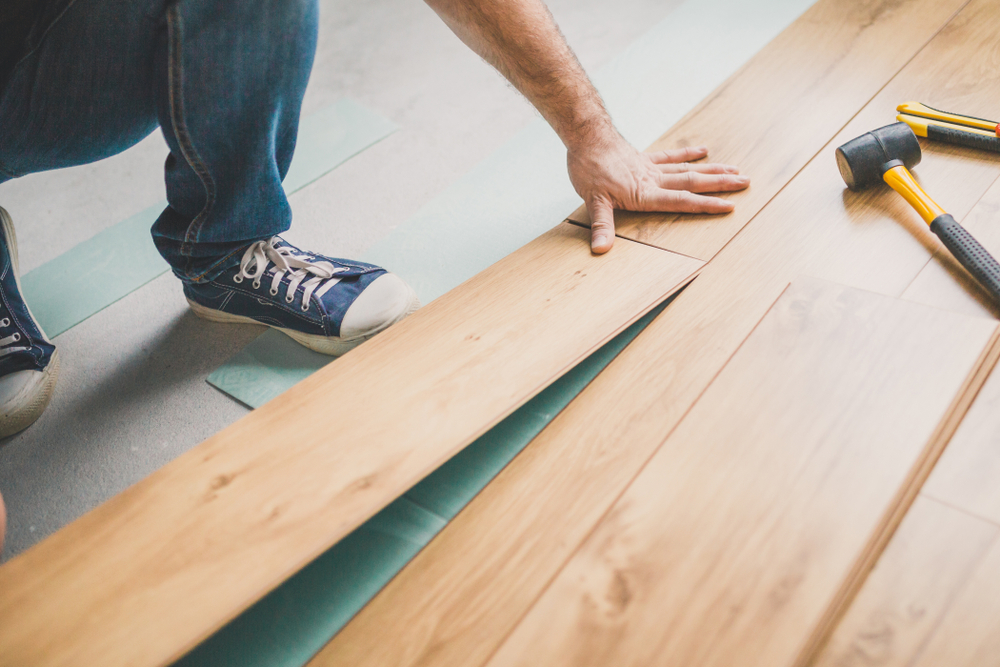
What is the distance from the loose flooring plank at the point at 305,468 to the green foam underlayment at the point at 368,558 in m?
0.13

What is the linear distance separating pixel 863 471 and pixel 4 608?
1134 millimetres

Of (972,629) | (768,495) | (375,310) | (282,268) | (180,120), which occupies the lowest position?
(972,629)

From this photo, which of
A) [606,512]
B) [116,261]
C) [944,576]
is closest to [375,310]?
[606,512]

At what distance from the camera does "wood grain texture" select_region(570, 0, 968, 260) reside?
1.29 metres

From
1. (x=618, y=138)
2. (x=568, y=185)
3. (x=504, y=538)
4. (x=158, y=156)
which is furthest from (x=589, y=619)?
(x=158, y=156)

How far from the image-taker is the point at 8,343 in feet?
4.41

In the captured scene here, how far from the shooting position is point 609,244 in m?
1.25

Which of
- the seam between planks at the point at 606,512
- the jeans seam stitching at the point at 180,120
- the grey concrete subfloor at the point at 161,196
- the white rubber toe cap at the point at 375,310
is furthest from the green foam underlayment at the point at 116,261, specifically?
the seam between planks at the point at 606,512

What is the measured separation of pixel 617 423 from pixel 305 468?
0.48 meters

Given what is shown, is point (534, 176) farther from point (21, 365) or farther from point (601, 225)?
point (21, 365)

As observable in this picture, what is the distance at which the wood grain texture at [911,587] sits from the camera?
2.43 feet

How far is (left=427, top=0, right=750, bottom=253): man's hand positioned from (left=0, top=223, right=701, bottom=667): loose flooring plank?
126 millimetres

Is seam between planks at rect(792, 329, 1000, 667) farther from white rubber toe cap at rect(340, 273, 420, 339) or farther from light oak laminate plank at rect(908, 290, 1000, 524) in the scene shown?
white rubber toe cap at rect(340, 273, 420, 339)

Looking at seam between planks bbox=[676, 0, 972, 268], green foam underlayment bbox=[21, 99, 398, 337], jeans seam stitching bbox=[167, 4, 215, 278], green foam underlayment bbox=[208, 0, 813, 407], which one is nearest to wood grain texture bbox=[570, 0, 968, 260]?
seam between planks bbox=[676, 0, 972, 268]
